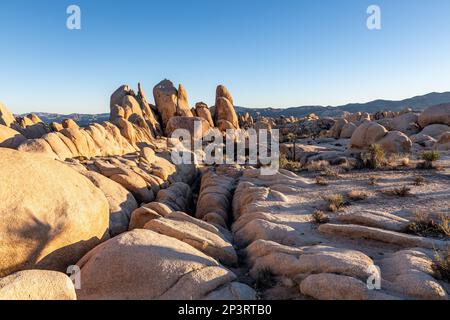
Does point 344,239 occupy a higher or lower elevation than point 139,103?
lower

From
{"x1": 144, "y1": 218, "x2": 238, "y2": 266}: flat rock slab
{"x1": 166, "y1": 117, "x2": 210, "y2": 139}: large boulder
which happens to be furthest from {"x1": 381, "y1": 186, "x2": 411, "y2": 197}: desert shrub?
{"x1": 166, "y1": 117, "x2": 210, "y2": 139}: large boulder

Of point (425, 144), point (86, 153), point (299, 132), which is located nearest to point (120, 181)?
point (86, 153)

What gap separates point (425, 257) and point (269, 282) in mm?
3270

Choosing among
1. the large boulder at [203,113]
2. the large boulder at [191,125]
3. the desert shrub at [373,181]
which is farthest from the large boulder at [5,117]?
the desert shrub at [373,181]

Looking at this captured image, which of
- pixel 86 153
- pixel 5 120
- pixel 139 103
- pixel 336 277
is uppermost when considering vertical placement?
pixel 139 103

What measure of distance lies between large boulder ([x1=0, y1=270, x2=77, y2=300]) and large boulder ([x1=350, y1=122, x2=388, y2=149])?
23696 mm

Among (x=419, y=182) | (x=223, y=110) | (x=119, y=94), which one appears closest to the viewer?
(x=419, y=182)

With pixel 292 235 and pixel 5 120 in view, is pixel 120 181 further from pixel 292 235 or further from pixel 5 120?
pixel 5 120

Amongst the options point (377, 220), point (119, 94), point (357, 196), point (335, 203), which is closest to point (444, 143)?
point (357, 196)

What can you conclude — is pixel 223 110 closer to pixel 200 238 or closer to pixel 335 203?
pixel 335 203

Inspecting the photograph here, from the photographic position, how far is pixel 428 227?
800 cm

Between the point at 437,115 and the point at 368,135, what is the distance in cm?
1493

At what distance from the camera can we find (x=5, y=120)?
915 inches

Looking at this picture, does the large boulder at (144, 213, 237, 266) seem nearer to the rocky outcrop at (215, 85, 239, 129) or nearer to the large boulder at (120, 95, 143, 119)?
the large boulder at (120, 95, 143, 119)
